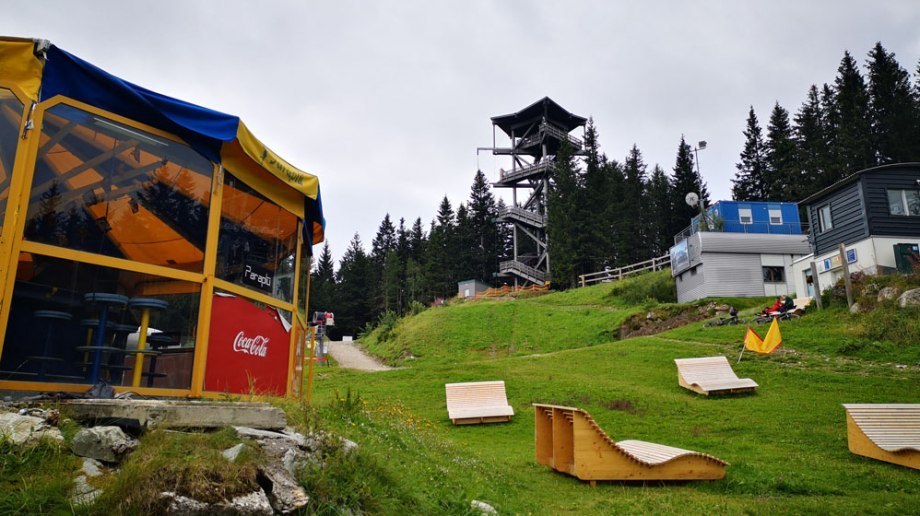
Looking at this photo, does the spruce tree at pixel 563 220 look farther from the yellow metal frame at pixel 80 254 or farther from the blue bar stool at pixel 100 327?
the blue bar stool at pixel 100 327

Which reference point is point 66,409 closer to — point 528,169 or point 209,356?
point 209,356

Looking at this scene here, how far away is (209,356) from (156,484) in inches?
140

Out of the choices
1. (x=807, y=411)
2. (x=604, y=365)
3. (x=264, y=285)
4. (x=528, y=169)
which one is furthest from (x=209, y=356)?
(x=528, y=169)

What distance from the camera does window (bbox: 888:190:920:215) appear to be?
2645cm

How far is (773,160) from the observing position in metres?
62.6

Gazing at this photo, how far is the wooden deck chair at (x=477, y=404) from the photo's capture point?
15000 millimetres

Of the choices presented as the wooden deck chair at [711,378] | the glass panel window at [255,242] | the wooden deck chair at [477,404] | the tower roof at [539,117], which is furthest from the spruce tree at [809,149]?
the glass panel window at [255,242]

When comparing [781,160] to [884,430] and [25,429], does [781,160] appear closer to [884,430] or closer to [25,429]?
[884,430]

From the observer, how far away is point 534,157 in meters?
71.5

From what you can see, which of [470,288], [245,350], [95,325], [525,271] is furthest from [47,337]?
[525,271]

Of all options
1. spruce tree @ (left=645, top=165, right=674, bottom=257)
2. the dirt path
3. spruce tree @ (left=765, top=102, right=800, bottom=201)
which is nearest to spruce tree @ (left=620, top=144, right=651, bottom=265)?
spruce tree @ (left=645, top=165, right=674, bottom=257)

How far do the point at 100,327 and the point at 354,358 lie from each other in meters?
35.9

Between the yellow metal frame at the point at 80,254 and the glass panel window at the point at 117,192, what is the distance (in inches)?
2.9

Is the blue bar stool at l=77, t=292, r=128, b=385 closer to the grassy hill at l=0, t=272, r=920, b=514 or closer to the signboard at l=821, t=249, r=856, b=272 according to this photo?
the grassy hill at l=0, t=272, r=920, b=514
